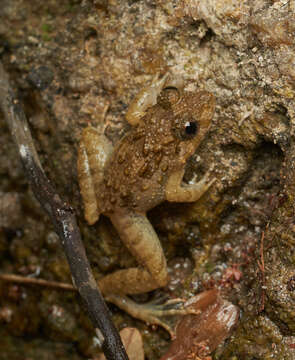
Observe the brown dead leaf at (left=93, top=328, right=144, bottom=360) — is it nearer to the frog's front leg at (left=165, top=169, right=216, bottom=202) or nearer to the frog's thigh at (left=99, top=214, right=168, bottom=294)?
the frog's thigh at (left=99, top=214, right=168, bottom=294)

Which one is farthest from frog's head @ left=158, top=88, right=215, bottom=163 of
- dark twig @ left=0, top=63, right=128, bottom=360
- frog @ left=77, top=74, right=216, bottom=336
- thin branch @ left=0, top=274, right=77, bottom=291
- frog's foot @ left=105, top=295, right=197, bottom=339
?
thin branch @ left=0, top=274, right=77, bottom=291

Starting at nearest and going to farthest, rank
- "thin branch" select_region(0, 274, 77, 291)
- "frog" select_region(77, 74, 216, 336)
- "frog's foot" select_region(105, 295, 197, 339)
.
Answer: "frog" select_region(77, 74, 216, 336)
"frog's foot" select_region(105, 295, 197, 339)
"thin branch" select_region(0, 274, 77, 291)

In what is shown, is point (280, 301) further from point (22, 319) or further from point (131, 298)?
point (22, 319)

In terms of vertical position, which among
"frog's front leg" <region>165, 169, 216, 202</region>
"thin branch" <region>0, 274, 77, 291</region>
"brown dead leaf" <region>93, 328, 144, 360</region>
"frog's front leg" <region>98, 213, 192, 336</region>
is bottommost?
"thin branch" <region>0, 274, 77, 291</region>

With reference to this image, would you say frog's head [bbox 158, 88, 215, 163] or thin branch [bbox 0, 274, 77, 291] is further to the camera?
thin branch [bbox 0, 274, 77, 291]

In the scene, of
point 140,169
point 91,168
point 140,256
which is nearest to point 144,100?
point 140,169
